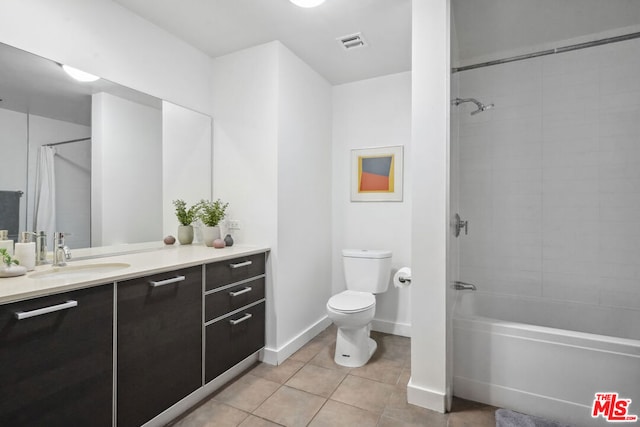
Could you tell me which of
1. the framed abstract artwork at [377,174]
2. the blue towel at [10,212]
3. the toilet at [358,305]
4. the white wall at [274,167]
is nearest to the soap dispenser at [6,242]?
the blue towel at [10,212]

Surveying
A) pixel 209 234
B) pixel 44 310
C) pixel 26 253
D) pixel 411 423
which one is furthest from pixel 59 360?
pixel 411 423

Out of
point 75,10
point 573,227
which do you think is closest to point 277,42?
point 75,10

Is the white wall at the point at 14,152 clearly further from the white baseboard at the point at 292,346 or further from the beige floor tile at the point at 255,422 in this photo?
the white baseboard at the point at 292,346

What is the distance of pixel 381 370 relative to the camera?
229 centimetres

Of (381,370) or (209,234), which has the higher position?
(209,234)

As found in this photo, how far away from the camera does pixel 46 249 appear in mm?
1671

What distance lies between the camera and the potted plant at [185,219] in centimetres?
245

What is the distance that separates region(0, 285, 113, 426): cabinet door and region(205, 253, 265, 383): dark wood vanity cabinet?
58 centimetres

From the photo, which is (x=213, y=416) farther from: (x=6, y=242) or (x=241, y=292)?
(x=6, y=242)

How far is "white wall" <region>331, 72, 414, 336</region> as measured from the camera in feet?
9.64

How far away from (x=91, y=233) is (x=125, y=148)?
60 cm

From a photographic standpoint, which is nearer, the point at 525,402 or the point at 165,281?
the point at 165,281

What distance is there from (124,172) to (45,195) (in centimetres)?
47

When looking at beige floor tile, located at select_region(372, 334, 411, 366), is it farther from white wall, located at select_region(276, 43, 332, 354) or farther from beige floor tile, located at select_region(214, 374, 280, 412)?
beige floor tile, located at select_region(214, 374, 280, 412)
